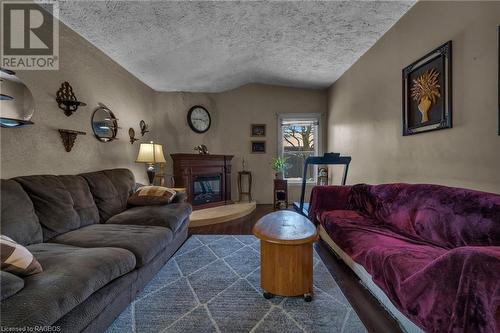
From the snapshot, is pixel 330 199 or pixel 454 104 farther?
pixel 330 199

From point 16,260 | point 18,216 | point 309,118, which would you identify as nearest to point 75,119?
point 18,216

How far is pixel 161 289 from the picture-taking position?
1964mm

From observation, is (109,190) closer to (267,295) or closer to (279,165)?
(267,295)

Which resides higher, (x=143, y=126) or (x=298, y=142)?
(x=143, y=126)

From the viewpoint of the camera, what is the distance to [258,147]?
216 inches

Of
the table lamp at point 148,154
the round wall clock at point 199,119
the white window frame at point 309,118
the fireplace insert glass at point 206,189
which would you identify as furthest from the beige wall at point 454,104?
the table lamp at point 148,154

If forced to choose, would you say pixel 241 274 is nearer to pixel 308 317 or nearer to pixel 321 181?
pixel 308 317

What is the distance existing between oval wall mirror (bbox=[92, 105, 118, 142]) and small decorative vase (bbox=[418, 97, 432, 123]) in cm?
384

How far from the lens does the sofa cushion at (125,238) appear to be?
1.80 metres

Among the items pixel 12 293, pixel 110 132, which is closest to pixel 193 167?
pixel 110 132

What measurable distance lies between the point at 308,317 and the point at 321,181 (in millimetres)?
3771

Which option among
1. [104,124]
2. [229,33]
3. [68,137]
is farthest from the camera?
[104,124]

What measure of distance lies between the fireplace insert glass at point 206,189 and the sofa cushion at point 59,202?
2.37 m

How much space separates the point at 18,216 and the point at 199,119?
3966 mm
